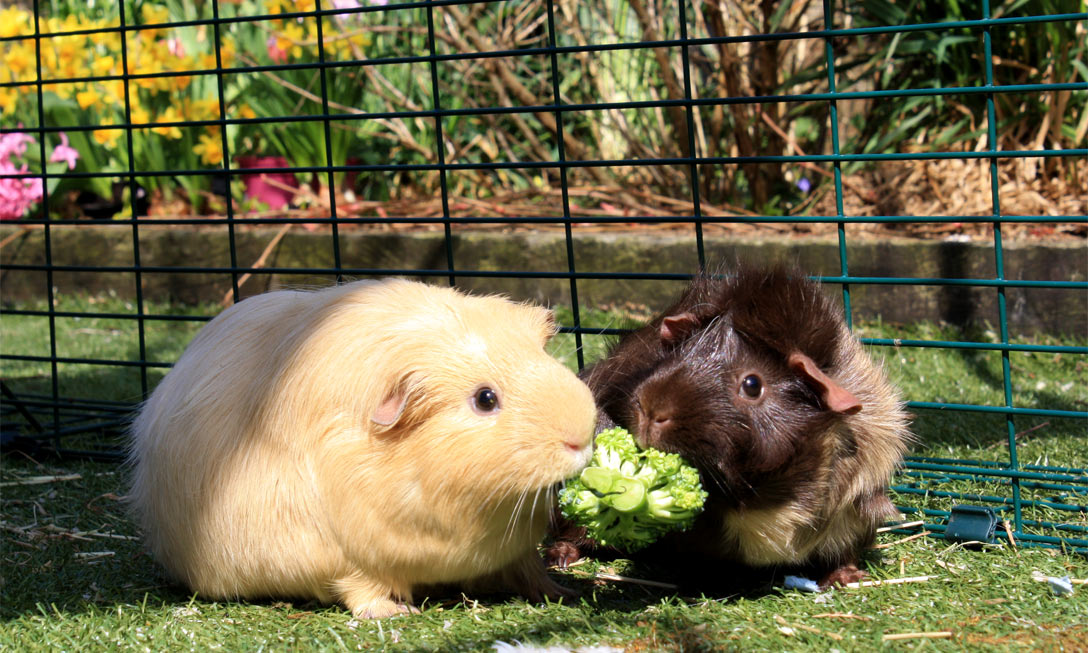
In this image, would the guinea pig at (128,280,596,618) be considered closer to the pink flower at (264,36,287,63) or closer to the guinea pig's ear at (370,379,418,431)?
the guinea pig's ear at (370,379,418,431)

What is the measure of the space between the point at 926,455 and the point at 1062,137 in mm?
3062

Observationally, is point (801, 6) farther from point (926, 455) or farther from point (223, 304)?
point (223, 304)

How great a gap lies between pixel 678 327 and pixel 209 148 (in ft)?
17.0

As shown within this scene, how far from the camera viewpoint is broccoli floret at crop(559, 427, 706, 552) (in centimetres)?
221

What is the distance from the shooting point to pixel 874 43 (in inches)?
254

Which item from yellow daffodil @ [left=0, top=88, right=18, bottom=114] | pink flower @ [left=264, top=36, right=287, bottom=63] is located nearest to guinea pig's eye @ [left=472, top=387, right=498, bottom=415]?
pink flower @ [left=264, top=36, right=287, bottom=63]

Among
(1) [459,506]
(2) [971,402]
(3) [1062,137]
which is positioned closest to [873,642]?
(1) [459,506]

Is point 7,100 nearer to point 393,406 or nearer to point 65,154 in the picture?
point 65,154

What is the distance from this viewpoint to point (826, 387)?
230 centimetres

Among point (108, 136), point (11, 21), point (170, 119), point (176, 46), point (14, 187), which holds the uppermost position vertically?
point (176, 46)

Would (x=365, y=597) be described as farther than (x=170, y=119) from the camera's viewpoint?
No

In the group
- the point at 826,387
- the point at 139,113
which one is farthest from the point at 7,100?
the point at 826,387

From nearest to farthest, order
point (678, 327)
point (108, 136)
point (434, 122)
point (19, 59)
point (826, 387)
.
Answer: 1. point (826, 387)
2. point (678, 327)
3. point (434, 122)
4. point (19, 59)
5. point (108, 136)

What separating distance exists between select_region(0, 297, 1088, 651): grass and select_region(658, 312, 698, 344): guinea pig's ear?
0.29m
